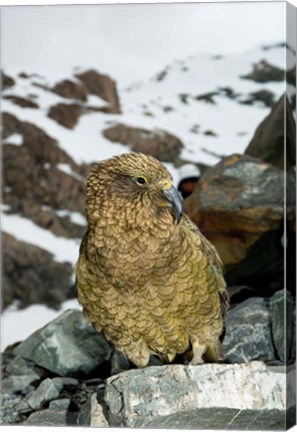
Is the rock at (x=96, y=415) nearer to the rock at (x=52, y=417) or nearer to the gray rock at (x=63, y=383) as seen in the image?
the rock at (x=52, y=417)

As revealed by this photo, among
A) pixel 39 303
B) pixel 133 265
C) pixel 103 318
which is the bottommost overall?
pixel 39 303

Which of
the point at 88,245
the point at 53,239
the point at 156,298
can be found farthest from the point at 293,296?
the point at 53,239

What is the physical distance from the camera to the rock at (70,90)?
6.12 meters

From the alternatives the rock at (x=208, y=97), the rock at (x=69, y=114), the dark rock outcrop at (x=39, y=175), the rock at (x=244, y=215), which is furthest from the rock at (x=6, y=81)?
the rock at (x=244, y=215)

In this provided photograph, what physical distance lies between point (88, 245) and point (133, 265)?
283 millimetres

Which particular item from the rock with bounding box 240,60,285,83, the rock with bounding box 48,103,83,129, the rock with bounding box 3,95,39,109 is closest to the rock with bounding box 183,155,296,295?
Result: the rock with bounding box 240,60,285,83

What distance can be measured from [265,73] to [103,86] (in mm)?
1049

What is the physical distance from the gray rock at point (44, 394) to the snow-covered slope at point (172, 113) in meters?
0.43

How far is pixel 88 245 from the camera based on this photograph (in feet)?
16.4

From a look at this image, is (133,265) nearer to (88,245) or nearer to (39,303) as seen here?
(88,245)

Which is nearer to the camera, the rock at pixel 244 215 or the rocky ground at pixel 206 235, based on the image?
the rocky ground at pixel 206 235

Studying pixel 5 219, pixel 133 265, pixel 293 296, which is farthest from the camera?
pixel 5 219

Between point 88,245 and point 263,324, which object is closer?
point 88,245

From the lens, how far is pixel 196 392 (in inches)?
198
